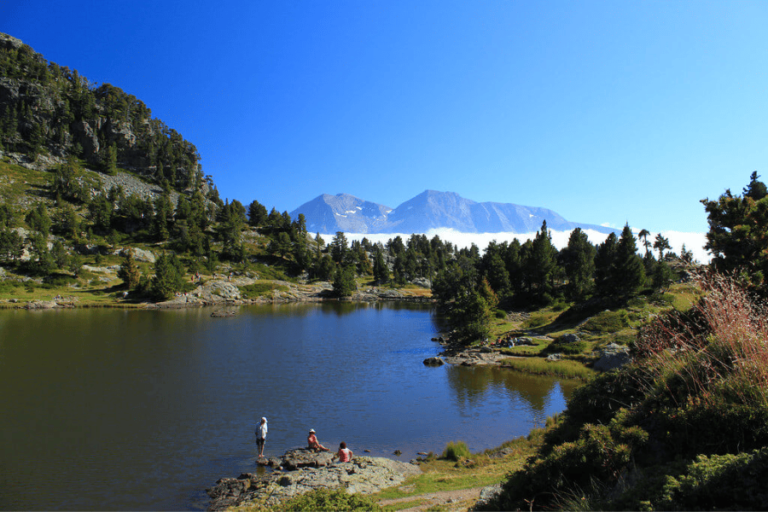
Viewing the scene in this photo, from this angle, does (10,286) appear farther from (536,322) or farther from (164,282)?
(536,322)

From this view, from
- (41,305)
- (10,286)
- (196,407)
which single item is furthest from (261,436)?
(10,286)

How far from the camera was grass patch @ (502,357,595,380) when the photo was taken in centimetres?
3931

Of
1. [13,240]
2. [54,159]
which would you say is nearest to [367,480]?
[13,240]

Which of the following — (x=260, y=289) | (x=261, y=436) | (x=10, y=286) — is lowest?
(x=261, y=436)

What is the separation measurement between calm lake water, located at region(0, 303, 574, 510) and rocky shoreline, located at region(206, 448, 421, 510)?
1.48 m

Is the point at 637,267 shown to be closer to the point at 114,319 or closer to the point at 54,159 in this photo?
the point at 114,319

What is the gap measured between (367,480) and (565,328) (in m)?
52.5

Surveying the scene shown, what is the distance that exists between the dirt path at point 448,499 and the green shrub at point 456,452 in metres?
6.62

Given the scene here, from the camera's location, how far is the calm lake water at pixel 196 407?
1967 centimetres

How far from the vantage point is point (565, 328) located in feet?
202

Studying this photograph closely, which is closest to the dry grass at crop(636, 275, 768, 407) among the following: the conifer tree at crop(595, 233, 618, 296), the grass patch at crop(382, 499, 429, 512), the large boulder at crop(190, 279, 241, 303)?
the grass patch at crop(382, 499, 429, 512)

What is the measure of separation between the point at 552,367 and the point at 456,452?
78.7 feet

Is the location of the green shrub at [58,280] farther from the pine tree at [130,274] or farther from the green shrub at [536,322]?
the green shrub at [536,322]

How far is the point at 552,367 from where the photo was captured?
4162cm
